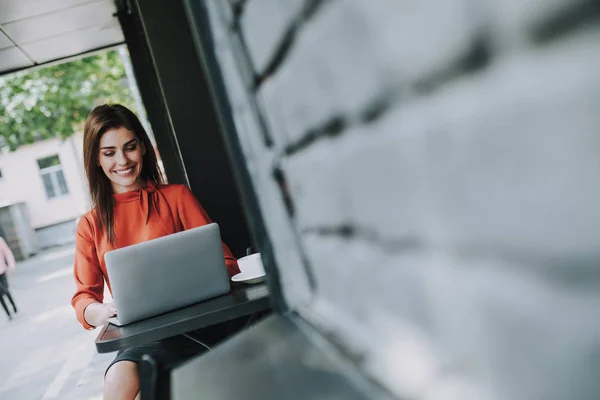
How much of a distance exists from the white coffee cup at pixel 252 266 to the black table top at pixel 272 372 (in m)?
1.08

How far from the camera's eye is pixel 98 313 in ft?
6.15

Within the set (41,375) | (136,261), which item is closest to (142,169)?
(136,261)

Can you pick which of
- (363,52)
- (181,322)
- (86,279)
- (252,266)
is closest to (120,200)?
(86,279)

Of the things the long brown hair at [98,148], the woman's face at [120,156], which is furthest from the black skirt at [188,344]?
the woman's face at [120,156]

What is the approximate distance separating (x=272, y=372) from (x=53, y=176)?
23821 mm

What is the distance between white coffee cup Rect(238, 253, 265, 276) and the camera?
1879mm

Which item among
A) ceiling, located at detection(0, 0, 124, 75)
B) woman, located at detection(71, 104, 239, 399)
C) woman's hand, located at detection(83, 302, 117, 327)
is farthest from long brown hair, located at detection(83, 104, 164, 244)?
ceiling, located at detection(0, 0, 124, 75)

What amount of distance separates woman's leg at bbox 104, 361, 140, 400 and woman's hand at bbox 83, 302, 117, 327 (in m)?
0.16

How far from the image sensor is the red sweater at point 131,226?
2146mm

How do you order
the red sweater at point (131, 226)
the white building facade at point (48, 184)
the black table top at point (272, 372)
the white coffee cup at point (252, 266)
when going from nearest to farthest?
the black table top at point (272, 372), the white coffee cup at point (252, 266), the red sweater at point (131, 226), the white building facade at point (48, 184)

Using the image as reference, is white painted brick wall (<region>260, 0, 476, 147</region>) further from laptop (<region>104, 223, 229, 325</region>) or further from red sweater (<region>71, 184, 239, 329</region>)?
red sweater (<region>71, 184, 239, 329</region>)

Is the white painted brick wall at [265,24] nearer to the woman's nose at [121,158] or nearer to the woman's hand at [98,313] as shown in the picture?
the woman's hand at [98,313]

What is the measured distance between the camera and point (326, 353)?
63 cm

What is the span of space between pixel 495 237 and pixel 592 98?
11 cm
